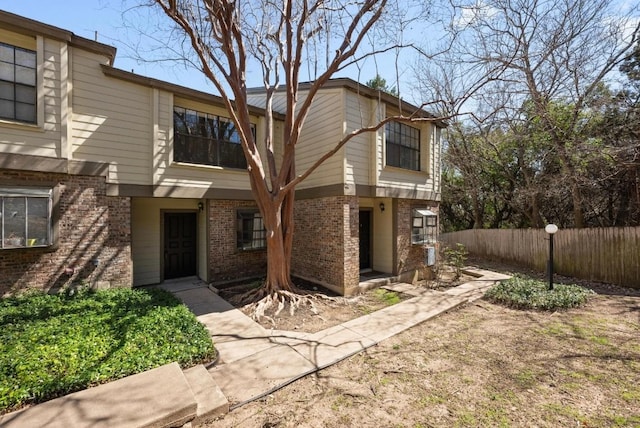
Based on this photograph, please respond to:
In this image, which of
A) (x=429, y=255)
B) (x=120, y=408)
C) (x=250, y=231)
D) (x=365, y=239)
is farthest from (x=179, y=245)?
(x=429, y=255)

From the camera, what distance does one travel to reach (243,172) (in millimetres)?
8812

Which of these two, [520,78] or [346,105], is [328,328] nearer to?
[346,105]

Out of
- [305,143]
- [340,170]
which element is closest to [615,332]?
[340,170]

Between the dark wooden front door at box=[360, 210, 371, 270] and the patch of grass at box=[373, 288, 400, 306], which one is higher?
the dark wooden front door at box=[360, 210, 371, 270]

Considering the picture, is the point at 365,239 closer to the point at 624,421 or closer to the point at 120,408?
the point at 624,421

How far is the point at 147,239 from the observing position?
811cm

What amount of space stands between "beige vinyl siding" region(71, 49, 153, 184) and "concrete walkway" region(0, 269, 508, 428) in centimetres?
371

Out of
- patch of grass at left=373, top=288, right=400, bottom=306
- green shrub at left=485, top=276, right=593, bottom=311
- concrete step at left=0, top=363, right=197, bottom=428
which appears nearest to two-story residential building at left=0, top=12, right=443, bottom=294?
patch of grass at left=373, top=288, right=400, bottom=306

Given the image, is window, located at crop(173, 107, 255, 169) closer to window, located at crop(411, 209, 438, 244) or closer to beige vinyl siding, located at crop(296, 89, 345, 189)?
beige vinyl siding, located at crop(296, 89, 345, 189)

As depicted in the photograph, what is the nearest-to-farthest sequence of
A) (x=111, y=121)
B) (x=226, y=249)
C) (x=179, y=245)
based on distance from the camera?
(x=111, y=121) → (x=226, y=249) → (x=179, y=245)

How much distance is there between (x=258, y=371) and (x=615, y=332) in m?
6.60

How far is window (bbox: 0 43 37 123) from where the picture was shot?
564 centimetres

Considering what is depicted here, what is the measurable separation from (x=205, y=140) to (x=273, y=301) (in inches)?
200

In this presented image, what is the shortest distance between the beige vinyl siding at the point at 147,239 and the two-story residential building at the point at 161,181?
3 cm
